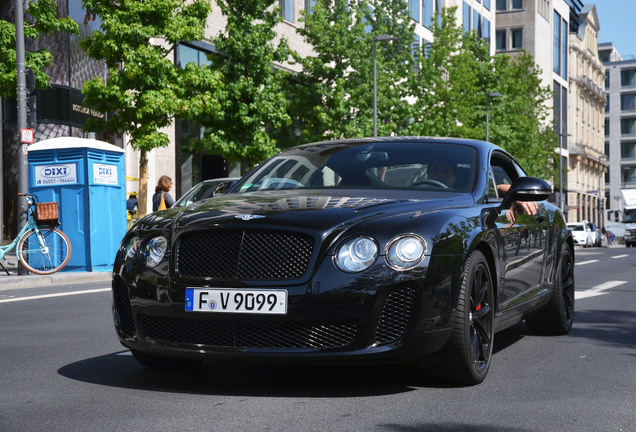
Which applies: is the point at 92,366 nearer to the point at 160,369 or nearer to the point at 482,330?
the point at 160,369

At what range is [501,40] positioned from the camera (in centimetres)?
8181

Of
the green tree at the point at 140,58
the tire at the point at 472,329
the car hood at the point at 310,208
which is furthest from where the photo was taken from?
the green tree at the point at 140,58

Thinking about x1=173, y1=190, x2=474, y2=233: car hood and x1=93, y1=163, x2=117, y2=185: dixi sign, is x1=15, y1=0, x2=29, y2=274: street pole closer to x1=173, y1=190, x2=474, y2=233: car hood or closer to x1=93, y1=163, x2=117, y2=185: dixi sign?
x1=93, y1=163, x2=117, y2=185: dixi sign

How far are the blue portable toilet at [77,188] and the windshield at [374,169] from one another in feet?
34.3

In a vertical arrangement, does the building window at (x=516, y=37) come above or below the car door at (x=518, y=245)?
above

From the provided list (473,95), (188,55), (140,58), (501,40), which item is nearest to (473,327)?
(140,58)

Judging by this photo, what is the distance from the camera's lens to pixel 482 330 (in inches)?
208

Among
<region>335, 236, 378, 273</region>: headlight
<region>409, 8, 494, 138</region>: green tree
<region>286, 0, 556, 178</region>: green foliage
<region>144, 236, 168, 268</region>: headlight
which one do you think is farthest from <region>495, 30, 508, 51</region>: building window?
<region>335, 236, 378, 273</region>: headlight

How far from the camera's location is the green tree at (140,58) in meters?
21.3

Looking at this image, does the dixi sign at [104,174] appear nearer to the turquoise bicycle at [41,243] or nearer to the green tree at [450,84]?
the turquoise bicycle at [41,243]

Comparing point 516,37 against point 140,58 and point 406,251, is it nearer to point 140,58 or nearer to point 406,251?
point 140,58

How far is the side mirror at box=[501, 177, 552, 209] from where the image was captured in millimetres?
5906

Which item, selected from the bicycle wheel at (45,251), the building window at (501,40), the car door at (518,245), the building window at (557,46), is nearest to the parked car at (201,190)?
the bicycle wheel at (45,251)

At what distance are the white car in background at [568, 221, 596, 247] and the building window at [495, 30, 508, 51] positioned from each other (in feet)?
83.2
